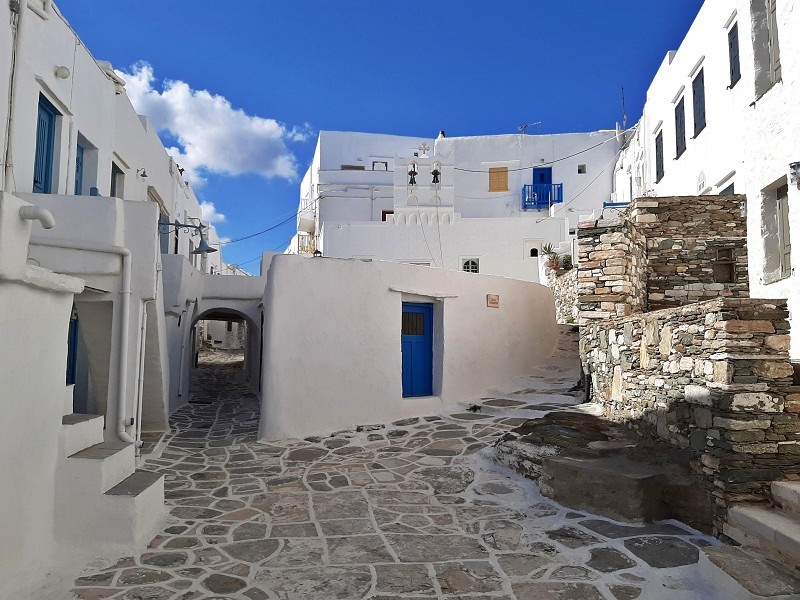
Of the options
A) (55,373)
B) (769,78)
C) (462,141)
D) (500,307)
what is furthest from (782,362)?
(462,141)

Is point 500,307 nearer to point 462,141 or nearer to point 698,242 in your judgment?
point 698,242

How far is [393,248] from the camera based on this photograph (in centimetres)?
2073

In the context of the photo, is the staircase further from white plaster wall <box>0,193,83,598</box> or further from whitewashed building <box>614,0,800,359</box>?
whitewashed building <box>614,0,800,359</box>

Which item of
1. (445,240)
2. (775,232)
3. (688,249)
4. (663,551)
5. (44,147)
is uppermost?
(445,240)

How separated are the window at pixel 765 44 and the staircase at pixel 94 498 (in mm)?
8955

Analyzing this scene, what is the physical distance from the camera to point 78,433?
4719 millimetres

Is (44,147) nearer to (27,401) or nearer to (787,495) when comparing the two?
(27,401)

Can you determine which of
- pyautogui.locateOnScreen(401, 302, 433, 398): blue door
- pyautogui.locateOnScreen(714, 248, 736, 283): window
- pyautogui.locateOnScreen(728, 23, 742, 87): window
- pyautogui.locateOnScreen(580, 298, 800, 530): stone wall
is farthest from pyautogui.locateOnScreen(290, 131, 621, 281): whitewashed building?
pyautogui.locateOnScreen(580, 298, 800, 530): stone wall

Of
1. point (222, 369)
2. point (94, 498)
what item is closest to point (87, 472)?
point (94, 498)

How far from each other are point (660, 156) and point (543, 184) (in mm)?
10359

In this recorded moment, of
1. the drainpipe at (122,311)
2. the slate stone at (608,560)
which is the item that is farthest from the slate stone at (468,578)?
the drainpipe at (122,311)

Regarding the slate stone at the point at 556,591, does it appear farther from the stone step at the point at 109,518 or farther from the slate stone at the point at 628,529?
the stone step at the point at 109,518

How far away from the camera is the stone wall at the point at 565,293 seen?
15288mm

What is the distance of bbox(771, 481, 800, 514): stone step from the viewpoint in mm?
4191
